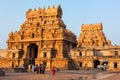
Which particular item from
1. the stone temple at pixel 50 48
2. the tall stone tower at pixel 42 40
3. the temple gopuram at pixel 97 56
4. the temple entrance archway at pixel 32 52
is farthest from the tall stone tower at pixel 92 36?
the temple gopuram at pixel 97 56

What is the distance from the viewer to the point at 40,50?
217 feet

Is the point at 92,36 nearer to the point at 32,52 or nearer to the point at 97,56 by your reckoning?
the point at 32,52

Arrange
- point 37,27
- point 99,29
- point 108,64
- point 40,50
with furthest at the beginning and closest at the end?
point 99,29 → point 37,27 → point 40,50 → point 108,64

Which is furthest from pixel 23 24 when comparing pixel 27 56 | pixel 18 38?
pixel 27 56

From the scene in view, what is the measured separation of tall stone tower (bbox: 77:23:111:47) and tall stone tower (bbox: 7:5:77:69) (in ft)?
39.8

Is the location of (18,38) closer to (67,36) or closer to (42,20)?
(42,20)

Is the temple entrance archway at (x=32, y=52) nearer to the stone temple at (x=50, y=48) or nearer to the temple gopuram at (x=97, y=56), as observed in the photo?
the stone temple at (x=50, y=48)

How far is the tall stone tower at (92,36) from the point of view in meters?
86.5

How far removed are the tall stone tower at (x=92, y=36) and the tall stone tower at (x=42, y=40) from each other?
1213 centimetres

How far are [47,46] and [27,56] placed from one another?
6947mm

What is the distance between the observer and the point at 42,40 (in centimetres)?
6838

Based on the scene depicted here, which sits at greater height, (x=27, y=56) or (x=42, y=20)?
(x=42, y=20)

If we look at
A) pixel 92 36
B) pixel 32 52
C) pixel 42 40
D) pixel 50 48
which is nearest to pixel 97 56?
pixel 50 48

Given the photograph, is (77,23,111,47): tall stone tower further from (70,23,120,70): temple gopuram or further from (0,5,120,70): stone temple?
(70,23,120,70): temple gopuram
